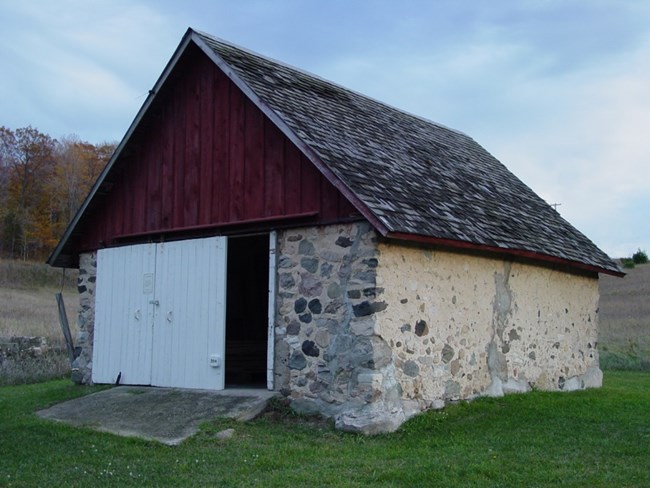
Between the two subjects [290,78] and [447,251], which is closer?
[447,251]

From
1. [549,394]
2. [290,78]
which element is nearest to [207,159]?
[290,78]

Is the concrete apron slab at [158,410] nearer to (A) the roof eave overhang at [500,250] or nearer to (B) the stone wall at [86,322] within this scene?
(B) the stone wall at [86,322]

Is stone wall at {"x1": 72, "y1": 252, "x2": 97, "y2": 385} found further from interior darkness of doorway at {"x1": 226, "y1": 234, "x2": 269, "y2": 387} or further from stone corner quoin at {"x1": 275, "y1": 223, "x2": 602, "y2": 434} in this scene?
stone corner quoin at {"x1": 275, "y1": 223, "x2": 602, "y2": 434}

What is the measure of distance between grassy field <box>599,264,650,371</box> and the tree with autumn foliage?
87.2 ft

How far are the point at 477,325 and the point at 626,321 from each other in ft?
74.5

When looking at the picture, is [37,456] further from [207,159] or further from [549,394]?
[549,394]

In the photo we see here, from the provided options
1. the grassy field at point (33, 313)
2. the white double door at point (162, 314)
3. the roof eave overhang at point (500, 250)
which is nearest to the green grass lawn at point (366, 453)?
the white double door at point (162, 314)

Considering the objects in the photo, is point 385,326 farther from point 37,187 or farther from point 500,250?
point 37,187

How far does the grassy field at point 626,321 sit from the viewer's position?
66.6ft

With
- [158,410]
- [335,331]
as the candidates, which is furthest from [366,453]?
[158,410]

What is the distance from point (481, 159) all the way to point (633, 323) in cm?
1738

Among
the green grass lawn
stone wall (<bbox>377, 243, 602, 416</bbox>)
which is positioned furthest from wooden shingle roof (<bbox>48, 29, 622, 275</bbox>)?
the green grass lawn

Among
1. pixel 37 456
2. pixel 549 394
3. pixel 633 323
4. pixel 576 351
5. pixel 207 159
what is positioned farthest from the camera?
pixel 633 323

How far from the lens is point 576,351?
13648 mm
